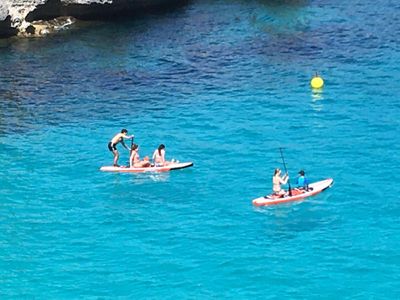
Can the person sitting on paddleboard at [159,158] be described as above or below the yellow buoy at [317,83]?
below

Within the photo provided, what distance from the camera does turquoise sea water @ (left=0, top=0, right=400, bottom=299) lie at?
109 feet

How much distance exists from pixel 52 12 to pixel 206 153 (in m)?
27.4

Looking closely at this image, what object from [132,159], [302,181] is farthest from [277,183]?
[132,159]

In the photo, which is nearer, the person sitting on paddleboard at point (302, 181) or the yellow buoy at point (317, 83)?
the person sitting on paddleboard at point (302, 181)

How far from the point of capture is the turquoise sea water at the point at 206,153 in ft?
109

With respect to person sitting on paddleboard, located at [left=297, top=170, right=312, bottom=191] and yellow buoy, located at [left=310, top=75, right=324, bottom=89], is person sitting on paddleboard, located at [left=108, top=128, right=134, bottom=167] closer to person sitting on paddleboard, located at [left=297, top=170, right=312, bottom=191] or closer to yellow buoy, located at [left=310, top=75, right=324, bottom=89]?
person sitting on paddleboard, located at [left=297, top=170, right=312, bottom=191]

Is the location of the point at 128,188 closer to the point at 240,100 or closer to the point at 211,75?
the point at 240,100

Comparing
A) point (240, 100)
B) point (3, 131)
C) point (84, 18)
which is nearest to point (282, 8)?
point (84, 18)

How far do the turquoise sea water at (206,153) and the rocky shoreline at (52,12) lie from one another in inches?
62.9

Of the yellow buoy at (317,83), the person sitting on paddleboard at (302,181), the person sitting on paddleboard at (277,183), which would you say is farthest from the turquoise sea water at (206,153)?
the person sitting on paddleboard at (277,183)

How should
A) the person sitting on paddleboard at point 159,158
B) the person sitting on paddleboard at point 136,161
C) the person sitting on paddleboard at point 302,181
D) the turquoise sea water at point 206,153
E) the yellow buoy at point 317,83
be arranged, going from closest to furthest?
the turquoise sea water at point 206,153
the person sitting on paddleboard at point 302,181
the person sitting on paddleboard at point 159,158
the person sitting on paddleboard at point 136,161
the yellow buoy at point 317,83

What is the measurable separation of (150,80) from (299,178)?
19180 millimetres

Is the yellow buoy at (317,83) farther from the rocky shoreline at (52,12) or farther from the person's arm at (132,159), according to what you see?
the rocky shoreline at (52,12)

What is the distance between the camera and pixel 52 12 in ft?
219
